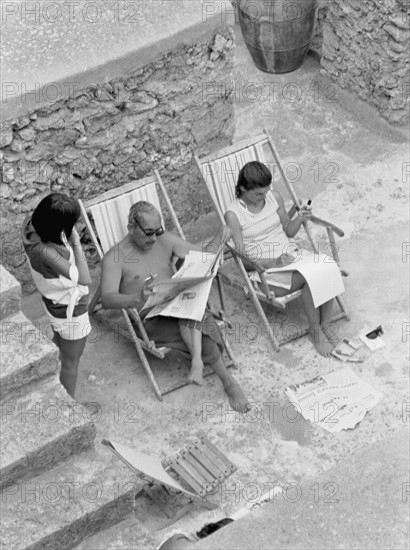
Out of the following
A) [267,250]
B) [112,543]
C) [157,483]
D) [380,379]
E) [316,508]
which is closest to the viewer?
[316,508]

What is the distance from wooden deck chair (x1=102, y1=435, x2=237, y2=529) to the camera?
4.98 metres

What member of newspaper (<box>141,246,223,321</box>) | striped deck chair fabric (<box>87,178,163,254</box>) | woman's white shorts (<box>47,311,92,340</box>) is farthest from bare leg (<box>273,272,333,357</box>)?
woman's white shorts (<box>47,311,92,340</box>)

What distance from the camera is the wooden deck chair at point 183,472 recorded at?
4977 millimetres

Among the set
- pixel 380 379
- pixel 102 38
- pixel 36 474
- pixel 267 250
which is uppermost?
pixel 102 38

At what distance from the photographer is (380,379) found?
6.21 m

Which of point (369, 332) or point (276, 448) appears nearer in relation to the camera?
point (276, 448)

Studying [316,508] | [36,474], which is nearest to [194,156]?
[36,474]

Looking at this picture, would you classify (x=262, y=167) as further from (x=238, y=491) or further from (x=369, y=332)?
(x=238, y=491)

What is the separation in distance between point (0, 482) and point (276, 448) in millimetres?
1752

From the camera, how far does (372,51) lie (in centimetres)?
817

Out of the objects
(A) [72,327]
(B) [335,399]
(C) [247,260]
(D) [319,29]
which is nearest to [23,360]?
(A) [72,327]

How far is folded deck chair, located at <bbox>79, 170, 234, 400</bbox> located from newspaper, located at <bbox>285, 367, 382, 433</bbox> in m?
0.53

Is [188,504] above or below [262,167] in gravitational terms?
below

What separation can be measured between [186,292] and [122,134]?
4.02 feet
